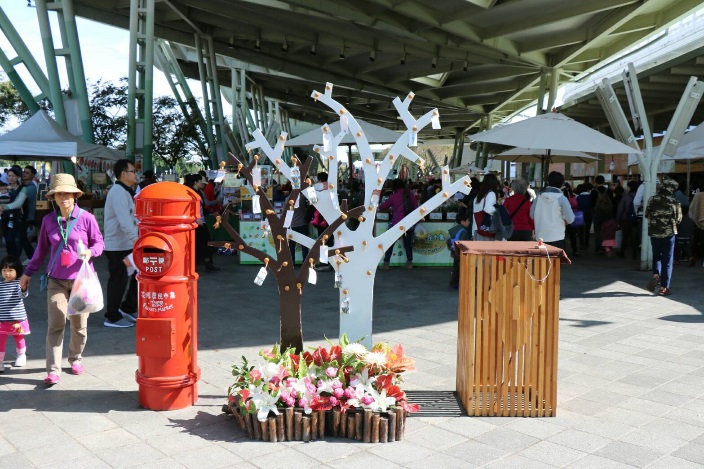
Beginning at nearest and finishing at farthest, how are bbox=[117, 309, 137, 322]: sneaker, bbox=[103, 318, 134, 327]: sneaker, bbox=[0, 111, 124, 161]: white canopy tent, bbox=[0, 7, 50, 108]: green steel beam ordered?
1. bbox=[103, 318, 134, 327]: sneaker
2. bbox=[117, 309, 137, 322]: sneaker
3. bbox=[0, 111, 124, 161]: white canopy tent
4. bbox=[0, 7, 50, 108]: green steel beam

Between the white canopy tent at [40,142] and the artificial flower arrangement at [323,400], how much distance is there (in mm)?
11284

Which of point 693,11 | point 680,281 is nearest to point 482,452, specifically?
point 680,281

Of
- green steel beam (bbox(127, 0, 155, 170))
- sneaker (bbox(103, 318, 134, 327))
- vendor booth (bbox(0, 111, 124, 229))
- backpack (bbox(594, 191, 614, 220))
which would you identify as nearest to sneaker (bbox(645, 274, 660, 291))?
backpack (bbox(594, 191, 614, 220))

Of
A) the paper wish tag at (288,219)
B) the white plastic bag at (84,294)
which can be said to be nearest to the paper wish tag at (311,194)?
the paper wish tag at (288,219)

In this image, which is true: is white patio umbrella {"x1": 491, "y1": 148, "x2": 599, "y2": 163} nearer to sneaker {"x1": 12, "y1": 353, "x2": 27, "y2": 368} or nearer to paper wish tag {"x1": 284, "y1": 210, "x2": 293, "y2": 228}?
paper wish tag {"x1": 284, "y1": 210, "x2": 293, "y2": 228}

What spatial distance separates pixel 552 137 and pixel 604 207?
5.81m

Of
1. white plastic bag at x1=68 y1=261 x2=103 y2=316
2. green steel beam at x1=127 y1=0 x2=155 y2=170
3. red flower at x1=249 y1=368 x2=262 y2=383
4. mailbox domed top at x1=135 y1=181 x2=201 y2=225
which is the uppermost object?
green steel beam at x1=127 y1=0 x2=155 y2=170

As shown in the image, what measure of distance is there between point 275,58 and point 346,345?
29.4m

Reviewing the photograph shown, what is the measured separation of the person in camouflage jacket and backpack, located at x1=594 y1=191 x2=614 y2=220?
564 centimetres

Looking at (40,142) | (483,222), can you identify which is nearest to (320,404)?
(483,222)

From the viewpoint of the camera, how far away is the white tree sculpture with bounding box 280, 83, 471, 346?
193 inches

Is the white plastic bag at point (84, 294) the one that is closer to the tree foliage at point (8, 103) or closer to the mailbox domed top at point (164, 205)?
the mailbox domed top at point (164, 205)

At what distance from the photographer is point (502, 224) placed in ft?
29.5

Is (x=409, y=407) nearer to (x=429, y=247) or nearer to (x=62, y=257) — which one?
(x=62, y=257)
